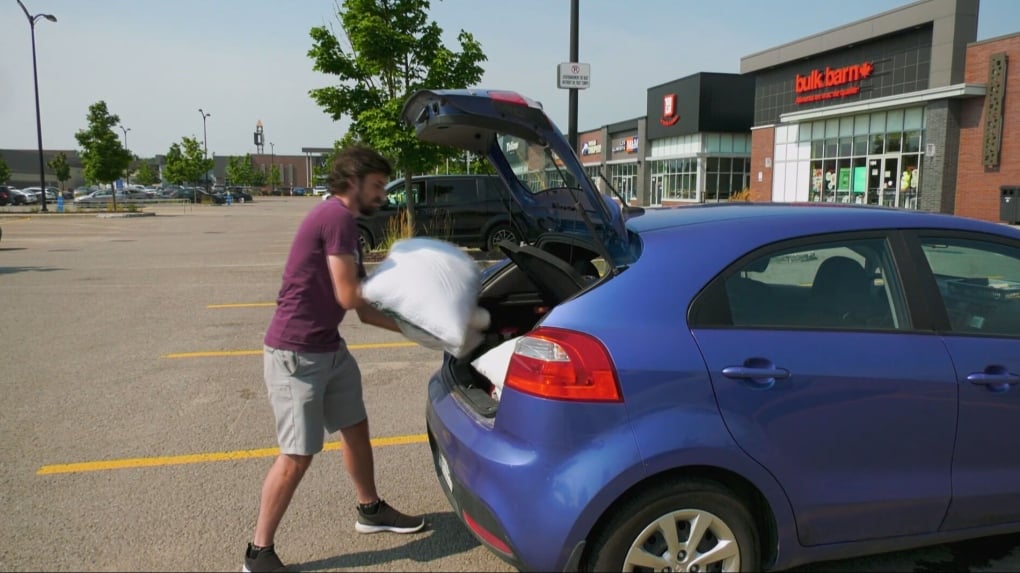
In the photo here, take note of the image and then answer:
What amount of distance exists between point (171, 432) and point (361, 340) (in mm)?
2893

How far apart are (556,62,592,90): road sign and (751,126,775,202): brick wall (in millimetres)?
26517

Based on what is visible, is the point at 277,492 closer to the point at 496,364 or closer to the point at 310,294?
the point at 310,294

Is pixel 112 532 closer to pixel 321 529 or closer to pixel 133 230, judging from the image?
pixel 321 529

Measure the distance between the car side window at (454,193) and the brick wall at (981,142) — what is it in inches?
653

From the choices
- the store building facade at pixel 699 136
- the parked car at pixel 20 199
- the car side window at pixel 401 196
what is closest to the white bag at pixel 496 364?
the car side window at pixel 401 196

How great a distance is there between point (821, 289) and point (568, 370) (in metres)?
1.17

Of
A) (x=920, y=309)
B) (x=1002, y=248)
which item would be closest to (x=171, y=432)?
(x=920, y=309)

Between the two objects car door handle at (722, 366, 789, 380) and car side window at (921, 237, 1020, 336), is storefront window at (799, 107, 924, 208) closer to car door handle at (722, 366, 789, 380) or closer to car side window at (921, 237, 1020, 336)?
car side window at (921, 237, 1020, 336)

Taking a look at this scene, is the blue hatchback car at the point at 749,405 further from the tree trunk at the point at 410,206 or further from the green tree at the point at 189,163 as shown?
the green tree at the point at 189,163

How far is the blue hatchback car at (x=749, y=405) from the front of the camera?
2379 millimetres

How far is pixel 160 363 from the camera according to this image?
6.48 metres

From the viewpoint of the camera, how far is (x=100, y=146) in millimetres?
38844

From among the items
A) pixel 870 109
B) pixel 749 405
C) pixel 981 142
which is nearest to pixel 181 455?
pixel 749 405

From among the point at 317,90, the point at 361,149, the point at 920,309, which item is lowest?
the point at 920,309
